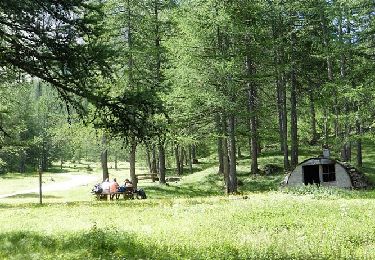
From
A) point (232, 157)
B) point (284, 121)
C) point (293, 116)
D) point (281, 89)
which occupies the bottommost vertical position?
point (232, 157)

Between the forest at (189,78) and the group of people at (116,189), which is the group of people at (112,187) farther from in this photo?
the forest at (189,78)

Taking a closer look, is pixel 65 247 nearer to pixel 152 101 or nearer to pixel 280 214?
pixel 152 101

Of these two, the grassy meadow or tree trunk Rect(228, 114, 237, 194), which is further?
tree trunk Rect(228, 114, 237, 194)

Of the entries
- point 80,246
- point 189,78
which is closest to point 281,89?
point 189,78

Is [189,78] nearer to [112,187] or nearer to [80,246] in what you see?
[112,187]

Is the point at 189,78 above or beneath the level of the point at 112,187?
above

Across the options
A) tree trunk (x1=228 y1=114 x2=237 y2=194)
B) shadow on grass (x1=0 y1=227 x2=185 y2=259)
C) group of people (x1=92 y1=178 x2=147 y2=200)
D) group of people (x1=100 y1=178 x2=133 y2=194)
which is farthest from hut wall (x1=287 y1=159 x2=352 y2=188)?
shadow on grass (x1=0 y1=227 x2=185 y2=259)

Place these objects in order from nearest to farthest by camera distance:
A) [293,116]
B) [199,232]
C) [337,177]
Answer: [199,232] → [337,177] → [293,116]

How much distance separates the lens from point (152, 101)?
37.7 feet

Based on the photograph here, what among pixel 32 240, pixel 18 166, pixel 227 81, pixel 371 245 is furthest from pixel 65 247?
pixel 18 166

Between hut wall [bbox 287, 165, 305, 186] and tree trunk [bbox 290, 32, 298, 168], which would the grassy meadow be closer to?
hut wall [bbox 287, 165, 305, 186]

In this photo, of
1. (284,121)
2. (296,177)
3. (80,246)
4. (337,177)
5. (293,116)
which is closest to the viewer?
(80,246)

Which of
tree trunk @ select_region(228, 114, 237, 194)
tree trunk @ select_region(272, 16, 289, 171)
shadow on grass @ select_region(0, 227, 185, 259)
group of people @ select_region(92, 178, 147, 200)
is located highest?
tree trunk @ select_region(272, 16, 289, 171)

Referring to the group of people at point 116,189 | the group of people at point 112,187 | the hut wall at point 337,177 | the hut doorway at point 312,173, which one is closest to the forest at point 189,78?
the group of people at point 116,189
